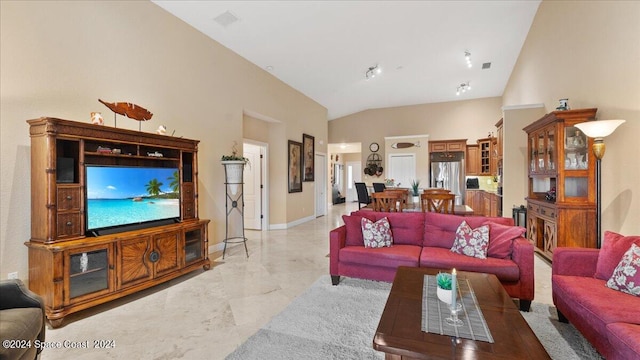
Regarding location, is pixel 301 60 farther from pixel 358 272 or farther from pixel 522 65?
pixel 522 65

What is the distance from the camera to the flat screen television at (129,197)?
9.50 ft

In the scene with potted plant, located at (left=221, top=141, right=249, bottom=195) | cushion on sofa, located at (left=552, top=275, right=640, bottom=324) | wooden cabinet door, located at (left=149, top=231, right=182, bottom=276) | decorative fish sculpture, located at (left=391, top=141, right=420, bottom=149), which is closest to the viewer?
cushion on sofa, located at (left=552, top=275, right=640, bottom=324)

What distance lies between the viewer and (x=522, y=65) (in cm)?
636

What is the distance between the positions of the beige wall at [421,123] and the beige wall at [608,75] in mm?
4512

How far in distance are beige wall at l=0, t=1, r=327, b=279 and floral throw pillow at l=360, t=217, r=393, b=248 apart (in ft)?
8.85

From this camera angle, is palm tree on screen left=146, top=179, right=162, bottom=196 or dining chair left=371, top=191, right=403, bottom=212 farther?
dining chair left=371, top=191, right=403, bottom=212

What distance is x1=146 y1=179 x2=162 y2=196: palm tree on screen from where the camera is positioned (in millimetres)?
3449

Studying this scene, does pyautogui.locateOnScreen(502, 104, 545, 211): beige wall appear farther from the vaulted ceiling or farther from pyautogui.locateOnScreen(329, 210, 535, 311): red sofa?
pyautogui.locateOnScreen(329, 210, 535, 311): red sofa

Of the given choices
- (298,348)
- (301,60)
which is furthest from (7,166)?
(301,60)

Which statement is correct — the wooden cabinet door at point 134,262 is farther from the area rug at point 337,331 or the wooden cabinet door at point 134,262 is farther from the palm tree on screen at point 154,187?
the area rug at point 337,331

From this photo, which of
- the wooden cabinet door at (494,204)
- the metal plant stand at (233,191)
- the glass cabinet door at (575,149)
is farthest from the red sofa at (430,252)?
the wooden cabinet door at (494,204)

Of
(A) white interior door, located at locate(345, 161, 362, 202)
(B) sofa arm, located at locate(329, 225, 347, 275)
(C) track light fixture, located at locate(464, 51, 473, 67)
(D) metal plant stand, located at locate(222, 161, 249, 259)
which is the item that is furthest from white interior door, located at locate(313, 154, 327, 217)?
(A) white interior door, located at locate(345, 161, 362, 202)

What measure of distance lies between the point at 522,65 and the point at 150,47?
7.16m

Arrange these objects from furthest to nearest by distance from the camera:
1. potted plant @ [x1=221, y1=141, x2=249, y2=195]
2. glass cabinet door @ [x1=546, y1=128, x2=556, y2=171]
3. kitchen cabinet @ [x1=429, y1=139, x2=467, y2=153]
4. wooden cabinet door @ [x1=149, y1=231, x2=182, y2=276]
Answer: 1. kitchen cabinet @ [x1=429, y1=139, x2=467, y2=153]
2. potted plant @ [x1=221, y1=141, x2=249, y2=195]
3. glass cabinet door @ [x1=546, y1=128, x2=556, y2=171]
4. wooden cabinet door @ [x1=149, y1=231, x2=182, y2=276]
